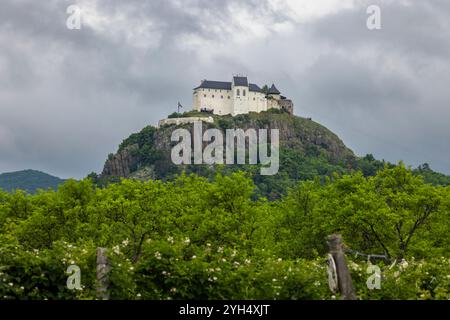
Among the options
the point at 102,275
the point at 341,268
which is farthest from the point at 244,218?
the point at 341,268

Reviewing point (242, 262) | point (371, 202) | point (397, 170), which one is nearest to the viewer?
point (242, 262)

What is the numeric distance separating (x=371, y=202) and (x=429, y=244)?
215 inches

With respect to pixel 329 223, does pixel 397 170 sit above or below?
above

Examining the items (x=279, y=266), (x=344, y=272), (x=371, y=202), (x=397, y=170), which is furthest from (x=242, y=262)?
(x=397, y=170)

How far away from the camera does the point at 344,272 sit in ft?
64.5

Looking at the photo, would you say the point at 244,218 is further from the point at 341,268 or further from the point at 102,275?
the point at 341,268

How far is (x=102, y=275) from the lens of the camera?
2028cm

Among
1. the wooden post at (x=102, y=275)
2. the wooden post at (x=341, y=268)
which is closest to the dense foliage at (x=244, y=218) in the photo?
the wooden post at (x=341, y=268)

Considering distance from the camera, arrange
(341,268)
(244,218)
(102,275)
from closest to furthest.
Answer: (341,268)
(102,275)
(244,218)

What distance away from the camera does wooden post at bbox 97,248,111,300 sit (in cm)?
2003

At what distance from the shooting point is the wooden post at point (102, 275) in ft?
65.7
